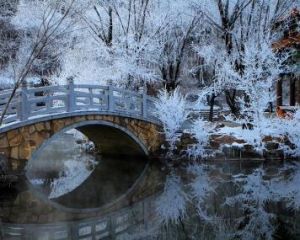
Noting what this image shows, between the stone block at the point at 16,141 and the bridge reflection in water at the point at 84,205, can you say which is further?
the stone block at the point at 16,141

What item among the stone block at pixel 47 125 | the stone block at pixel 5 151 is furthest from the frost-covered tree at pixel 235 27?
the stone block at pixel 5 151

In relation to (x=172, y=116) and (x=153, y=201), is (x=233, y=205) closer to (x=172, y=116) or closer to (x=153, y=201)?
(x=153, y=201)

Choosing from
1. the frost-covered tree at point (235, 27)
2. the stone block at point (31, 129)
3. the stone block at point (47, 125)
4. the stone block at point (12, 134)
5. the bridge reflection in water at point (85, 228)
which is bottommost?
the bridge reflection in water at point (85, 228)

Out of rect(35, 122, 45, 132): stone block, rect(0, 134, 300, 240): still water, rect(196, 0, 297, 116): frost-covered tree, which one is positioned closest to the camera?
rect(0, 134, 300, 240): still water

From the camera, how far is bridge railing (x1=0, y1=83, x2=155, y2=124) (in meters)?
13.1

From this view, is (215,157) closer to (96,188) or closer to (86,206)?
(96,188)

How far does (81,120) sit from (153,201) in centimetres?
441

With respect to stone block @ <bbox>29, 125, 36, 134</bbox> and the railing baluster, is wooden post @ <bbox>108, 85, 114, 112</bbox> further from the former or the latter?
stone block @ <bbox>29, 125, 36, 134</bbox>

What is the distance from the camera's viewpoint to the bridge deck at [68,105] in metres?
13.0

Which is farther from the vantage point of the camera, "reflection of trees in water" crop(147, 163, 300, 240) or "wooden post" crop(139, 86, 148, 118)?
"wooden post" crop(139, 86, 148, 118)

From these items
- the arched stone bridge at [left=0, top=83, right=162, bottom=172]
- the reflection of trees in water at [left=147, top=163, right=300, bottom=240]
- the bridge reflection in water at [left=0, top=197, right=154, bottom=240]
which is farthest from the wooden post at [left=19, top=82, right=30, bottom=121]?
the reflection of trees in water at [left=147, top=163, right=300, bottom=240]

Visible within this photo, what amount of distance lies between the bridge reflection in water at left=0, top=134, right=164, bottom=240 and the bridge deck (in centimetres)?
196

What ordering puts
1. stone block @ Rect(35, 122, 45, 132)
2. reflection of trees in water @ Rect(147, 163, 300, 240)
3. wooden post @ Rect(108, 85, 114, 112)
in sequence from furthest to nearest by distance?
wooden post @ Rect(108, 85, 114, 112) < stone block @ Rect(35, 122, 45, 132) < reflection of trees in water @ Rect(147, 163, 300, 240)

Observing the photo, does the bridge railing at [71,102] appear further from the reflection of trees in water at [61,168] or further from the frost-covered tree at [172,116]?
the reflection of trees in water at [61,168]
